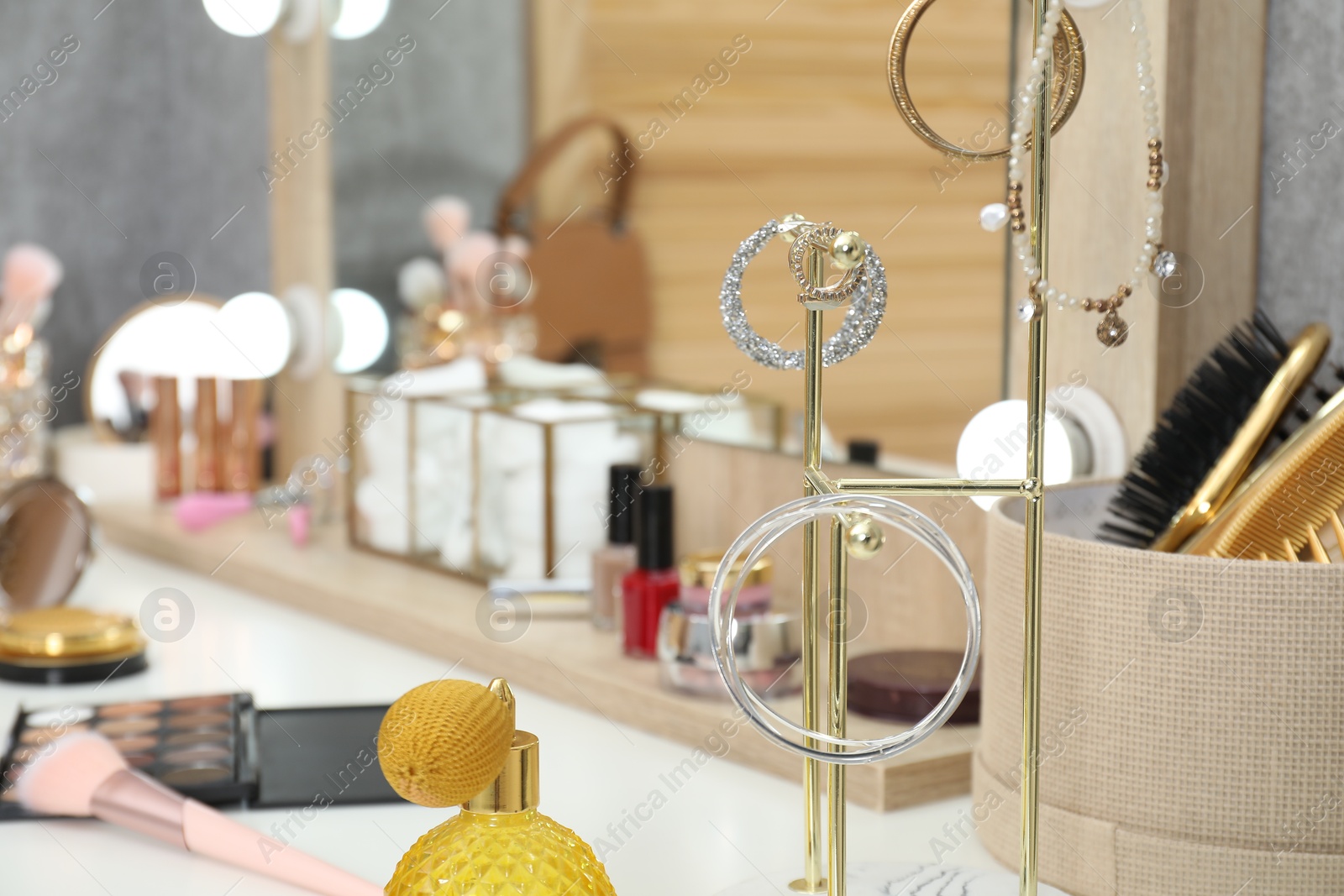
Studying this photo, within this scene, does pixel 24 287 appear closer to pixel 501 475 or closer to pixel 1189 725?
pixel 501 475

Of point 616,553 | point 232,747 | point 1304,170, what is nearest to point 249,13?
point 616,553

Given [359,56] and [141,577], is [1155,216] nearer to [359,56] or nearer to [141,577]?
[141,577]

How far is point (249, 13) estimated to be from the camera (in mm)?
1201

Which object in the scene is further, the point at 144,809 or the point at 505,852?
the point at 144,809

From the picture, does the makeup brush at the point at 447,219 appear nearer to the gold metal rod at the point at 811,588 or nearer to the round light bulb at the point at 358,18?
the round light bulb at the point at 358,18

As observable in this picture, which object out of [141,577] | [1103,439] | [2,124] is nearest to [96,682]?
[141,577]

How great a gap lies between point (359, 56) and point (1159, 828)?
0.96m

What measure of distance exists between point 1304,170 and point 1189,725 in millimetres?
296

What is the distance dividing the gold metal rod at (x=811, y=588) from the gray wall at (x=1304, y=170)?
0.31 meters

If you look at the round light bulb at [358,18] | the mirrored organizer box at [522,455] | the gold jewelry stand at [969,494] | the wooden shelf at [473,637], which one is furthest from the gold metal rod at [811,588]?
the round light bulb at [358,18]

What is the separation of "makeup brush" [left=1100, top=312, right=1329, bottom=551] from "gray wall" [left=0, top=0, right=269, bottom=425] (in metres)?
1.05

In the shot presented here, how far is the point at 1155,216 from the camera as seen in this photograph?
432mm

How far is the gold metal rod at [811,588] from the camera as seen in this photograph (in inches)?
17.0

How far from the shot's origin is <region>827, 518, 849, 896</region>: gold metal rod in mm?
426
